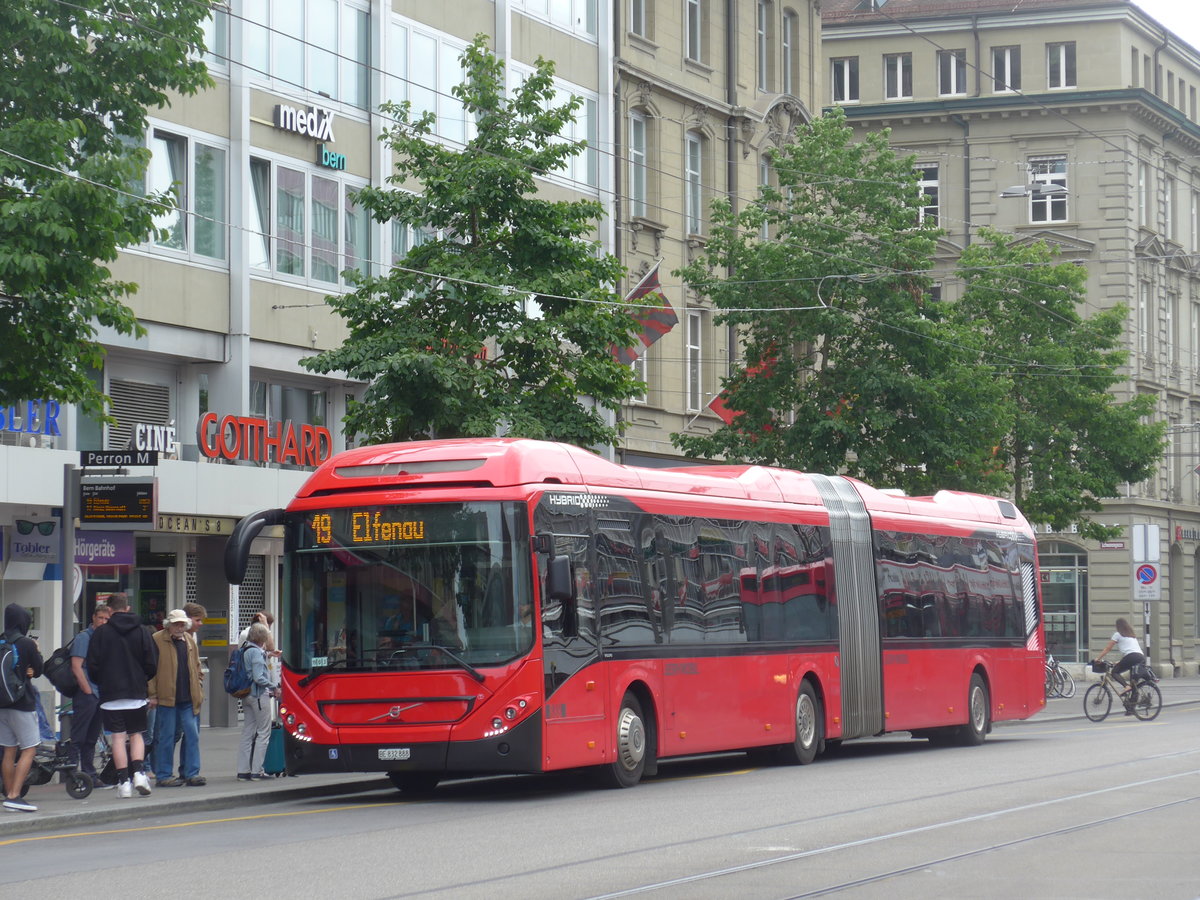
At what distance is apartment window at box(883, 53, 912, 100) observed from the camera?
6488 cm

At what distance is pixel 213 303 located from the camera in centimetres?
2816

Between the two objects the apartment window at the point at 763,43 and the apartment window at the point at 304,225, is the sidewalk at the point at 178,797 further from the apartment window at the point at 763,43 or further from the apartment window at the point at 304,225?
the apartment window at the point at 763,43

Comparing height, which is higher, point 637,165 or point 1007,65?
point 1007,65

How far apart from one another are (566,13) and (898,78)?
97.8 feet

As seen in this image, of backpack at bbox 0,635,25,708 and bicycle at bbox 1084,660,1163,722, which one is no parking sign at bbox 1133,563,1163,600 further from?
backpack at bbox 0,635,25,708

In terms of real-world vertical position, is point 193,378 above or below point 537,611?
above

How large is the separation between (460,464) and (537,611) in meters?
1.45

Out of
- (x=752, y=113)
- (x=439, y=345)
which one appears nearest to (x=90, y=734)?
(x=439, y=345)

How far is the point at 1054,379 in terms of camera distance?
4603cm

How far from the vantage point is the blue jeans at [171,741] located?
1878 centimetres

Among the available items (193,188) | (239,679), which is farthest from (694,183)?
(239,679)

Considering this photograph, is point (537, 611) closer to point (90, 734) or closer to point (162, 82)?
point (90, 734)

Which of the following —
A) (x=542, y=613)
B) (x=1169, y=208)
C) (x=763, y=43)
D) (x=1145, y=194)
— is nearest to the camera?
(x=542, y=613)

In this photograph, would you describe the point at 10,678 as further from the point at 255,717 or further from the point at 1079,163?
the point at 1079,163
